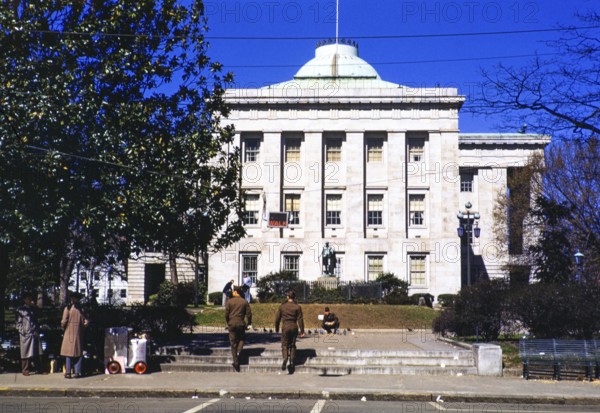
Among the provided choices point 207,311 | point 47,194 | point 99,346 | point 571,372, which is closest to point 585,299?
point 571,372

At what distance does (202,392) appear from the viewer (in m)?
15.8

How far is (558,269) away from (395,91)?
Result: 2809cm

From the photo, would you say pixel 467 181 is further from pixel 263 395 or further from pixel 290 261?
pixel 263 395

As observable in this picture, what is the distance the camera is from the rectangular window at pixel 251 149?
5981 cm

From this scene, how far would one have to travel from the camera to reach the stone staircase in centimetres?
1880

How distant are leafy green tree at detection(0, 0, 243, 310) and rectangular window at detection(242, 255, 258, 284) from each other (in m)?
35.9

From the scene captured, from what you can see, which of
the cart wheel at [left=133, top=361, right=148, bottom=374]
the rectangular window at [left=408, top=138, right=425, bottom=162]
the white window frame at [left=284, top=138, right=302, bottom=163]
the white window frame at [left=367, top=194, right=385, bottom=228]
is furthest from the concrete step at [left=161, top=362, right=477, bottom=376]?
the rectangular window at [left=408, top=138, right=425, bottom=162]

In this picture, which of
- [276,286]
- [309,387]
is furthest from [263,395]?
[276,286]

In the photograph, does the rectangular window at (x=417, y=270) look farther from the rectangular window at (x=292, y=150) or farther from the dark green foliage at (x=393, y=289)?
the rectangular window at (x=292, y=150)

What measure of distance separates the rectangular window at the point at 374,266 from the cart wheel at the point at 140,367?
4134 centimetres

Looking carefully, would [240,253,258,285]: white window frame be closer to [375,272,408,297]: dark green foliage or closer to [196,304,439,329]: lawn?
[375,272,408,297]: dark green foliage

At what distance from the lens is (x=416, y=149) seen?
60.0m

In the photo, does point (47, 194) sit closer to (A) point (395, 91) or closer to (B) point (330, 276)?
(B) point (330, 276)

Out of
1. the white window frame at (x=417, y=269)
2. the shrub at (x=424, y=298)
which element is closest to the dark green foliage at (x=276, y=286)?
the shrub at (x=424, y=298)
